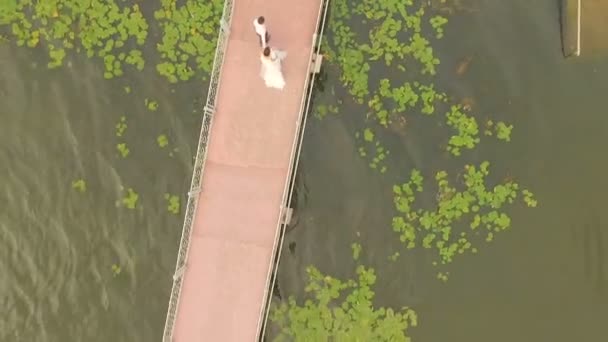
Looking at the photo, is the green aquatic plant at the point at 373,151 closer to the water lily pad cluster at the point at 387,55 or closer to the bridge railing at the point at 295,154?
the water lily pad cluster at the point at 387,55

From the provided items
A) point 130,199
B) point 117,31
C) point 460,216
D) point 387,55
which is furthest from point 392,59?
point 130,199

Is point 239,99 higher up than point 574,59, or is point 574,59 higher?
point 574,59

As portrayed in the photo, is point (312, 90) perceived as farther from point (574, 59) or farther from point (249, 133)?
point (574, 59)

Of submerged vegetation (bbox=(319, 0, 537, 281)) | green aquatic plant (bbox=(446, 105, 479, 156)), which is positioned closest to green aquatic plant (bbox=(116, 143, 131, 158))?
submerged vegetation (bbox=(319, 0, 537, 281))

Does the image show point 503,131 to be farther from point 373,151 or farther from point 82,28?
point 82,28

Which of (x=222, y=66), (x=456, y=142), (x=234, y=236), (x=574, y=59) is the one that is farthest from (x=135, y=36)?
(x=574, y=59)

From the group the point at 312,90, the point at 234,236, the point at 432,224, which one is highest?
the point at 312,90
